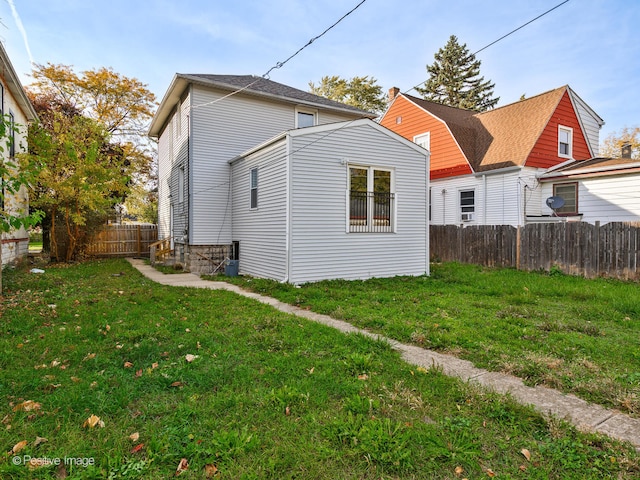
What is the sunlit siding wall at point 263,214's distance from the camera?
8.41 m

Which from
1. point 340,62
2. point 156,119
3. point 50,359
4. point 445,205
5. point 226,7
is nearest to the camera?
point 50,359

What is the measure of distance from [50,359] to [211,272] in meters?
7.73

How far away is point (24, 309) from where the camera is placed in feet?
18.3

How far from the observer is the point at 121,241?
1673cm

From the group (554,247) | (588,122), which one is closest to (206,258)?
(554,247)

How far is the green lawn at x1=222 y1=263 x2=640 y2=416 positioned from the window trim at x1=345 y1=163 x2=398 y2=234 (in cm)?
139

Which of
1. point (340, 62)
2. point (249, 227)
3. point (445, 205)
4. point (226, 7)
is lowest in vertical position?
point (249, 227)

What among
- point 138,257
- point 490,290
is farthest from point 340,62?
point 138,257

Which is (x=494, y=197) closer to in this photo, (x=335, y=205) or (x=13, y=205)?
(x=335, y=205)

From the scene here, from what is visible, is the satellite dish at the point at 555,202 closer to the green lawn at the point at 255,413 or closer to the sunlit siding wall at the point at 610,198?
the sunlit siding wall at the point at 610,198

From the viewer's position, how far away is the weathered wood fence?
8578mm

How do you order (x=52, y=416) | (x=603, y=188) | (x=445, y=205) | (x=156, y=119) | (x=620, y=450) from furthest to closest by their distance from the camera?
(x=445, y=205), (x=156, y=119), (x=603, y=188), (x=52, y=416), (x=620, y=450)

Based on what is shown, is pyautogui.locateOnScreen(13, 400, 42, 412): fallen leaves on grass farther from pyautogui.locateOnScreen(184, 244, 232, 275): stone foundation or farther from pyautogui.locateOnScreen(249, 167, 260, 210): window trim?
pyautogui.locateOnScreen(184, 244, 232, 275): stone foundation

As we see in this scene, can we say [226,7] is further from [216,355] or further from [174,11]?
[216,355]
